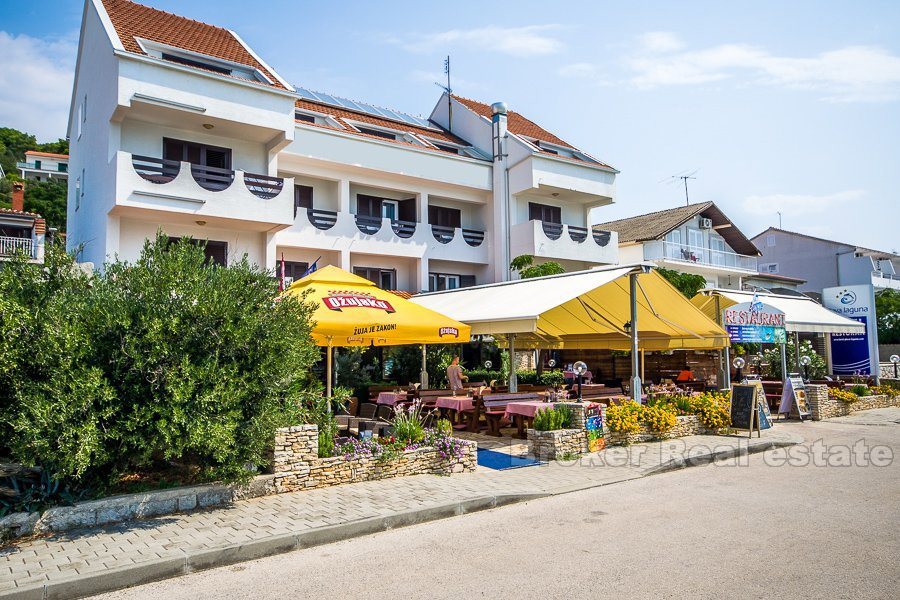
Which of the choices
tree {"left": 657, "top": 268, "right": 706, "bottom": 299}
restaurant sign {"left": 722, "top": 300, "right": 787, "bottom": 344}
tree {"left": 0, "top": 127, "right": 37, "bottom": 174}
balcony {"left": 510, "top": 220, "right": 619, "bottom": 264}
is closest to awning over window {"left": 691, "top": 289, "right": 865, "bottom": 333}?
restaurant sign {"left": 722, "top": 300, "right": 787, "bottom": 344}

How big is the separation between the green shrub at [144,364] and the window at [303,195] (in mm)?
15669

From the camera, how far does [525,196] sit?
1134 inches

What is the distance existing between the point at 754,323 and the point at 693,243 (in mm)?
24111

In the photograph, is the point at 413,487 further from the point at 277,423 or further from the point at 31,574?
the point at 31,574

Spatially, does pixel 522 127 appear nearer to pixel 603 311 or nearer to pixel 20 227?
pixel 603 311

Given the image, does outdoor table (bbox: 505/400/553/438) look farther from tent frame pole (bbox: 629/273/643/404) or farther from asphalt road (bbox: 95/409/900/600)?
asphalt road (bbox: 95/409/900/600)

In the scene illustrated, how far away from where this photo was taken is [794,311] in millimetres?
21688

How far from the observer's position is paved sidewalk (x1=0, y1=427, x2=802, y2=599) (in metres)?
5.76

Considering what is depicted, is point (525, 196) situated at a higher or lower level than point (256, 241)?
higher

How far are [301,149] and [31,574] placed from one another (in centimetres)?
1867

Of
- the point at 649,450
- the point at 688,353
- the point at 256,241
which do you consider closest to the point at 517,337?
the point at 649,450

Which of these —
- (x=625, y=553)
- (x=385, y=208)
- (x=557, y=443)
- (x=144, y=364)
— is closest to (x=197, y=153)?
(x=385, y=208)

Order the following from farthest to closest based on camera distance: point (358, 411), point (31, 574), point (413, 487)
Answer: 1. point (358, 411)
2. point (413, 487)
3. point (31, 574)

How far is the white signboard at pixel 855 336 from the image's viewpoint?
79.7 feet
